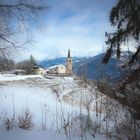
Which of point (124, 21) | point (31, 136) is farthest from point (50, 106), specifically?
point (31, 136)

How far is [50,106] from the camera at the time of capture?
13648 millimetres

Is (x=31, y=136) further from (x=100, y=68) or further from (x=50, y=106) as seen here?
(x=50, y=106)

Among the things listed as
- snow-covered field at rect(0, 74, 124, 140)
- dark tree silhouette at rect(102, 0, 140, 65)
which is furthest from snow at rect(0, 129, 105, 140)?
dark tree silhouette at rect(102, 0, 140, 65)

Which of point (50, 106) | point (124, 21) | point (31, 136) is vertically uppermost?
point (124, 21)

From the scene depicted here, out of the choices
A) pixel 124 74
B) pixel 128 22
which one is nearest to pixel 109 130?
pixel 124 74

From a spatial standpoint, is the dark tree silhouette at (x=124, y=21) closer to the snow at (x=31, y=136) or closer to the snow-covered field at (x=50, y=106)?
the snow-covered field at (x=50, y=106)

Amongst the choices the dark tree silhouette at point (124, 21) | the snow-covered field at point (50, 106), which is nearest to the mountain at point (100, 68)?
the snow-covered field at point (50, 106)

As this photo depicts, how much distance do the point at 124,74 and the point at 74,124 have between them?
9.32 ft

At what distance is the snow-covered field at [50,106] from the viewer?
18.0 feet

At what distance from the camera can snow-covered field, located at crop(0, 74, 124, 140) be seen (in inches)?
217

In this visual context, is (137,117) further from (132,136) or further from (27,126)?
(27,126)

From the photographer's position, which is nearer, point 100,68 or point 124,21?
point 100,68

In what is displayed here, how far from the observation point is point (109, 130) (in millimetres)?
5762

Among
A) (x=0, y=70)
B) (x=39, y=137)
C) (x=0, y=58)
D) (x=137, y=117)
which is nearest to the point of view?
(x=137, y=117)
